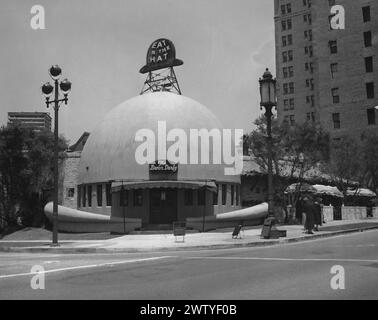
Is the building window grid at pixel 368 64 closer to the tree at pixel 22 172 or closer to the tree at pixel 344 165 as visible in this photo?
the tree at pixel 344 165

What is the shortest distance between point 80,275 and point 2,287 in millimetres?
2073

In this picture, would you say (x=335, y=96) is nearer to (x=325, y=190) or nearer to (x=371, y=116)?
(x=371, y=116)

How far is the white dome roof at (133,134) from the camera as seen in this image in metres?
34.8

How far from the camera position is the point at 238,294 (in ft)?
28.7

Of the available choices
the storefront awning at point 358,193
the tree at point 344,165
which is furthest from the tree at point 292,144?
the storefront awning at point 358,193

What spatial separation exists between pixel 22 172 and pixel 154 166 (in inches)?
348

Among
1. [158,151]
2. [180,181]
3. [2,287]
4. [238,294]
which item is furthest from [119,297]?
[158,151]

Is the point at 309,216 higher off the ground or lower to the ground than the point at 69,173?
lower

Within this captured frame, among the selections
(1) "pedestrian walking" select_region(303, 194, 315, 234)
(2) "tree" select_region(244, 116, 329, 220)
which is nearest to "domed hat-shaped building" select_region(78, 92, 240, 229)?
(2) "tree" select_region(244, 116, 329, 220)

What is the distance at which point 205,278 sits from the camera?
10945 mm

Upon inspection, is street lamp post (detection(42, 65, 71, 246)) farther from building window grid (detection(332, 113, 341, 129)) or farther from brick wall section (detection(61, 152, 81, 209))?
building window grid (detection(332, 113, 341, 129))

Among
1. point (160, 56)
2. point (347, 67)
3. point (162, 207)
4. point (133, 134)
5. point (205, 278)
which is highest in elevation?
point (347, 67)

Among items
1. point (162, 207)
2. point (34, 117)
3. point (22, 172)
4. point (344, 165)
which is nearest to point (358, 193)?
point (344, 165)
